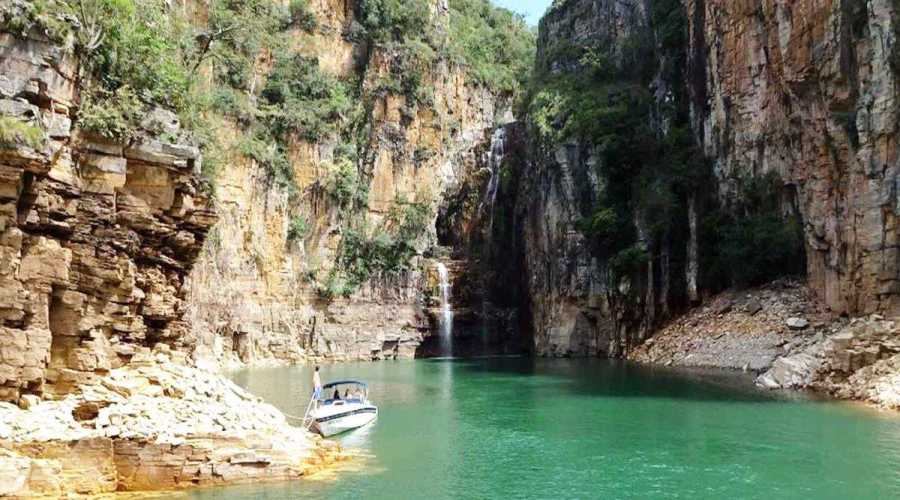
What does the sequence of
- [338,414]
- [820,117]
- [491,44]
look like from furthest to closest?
1. [491,44]
2. [820,117]
3. [338,414]

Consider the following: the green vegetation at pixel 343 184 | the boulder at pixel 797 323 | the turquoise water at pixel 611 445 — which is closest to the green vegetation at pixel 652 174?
the boulder at pixel 797 323

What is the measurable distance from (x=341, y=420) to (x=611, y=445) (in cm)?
827

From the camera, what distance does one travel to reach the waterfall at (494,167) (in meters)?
62.0

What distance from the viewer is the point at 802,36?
3662cm

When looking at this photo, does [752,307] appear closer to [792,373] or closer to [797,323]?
[797,323]

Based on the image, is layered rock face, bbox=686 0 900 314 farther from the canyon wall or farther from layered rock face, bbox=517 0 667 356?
layered rock face, bbox=517 0 667 356

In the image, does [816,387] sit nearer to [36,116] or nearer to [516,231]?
[36,116]

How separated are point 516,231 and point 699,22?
68.4 ft

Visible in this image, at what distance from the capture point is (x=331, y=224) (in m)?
57.1

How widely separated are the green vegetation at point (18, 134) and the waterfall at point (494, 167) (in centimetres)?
4775

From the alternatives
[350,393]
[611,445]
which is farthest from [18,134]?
[611,445]

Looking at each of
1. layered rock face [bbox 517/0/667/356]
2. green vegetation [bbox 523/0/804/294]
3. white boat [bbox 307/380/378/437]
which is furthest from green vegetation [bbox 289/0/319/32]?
white boat [bbox 307/380/378/437]

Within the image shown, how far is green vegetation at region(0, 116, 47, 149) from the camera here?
1465cm

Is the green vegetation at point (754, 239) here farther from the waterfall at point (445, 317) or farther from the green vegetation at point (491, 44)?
the green vegetation at point (491, 44)
